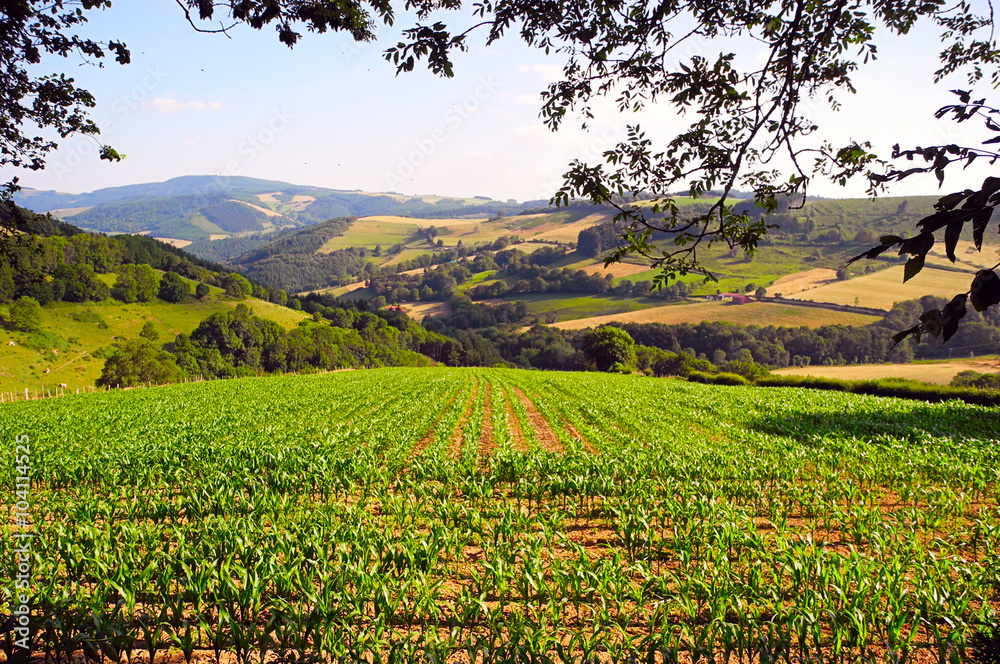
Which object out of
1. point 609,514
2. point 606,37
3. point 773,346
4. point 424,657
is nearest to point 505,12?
point 606,37

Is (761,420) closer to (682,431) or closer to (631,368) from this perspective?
(682,431)

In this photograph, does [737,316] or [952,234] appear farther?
[737,316]

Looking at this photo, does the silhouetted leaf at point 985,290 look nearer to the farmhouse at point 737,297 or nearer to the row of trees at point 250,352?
the row of trees at point 250,352

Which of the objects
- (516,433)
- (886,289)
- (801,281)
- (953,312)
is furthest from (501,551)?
(801,281)

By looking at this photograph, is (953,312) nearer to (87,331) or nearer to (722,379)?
(722,379)

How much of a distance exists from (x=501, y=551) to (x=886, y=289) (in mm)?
140385

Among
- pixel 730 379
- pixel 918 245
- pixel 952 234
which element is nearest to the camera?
pixel 952 234

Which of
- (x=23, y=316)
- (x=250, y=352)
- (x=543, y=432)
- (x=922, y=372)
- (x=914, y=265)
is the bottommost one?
(x=922, y=372)

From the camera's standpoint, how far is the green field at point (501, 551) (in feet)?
13.4

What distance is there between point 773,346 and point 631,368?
142 feet

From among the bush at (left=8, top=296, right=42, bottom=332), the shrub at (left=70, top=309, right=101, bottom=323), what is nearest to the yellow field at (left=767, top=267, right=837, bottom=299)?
the shrub at (left=70, top=309, right=101, bottom=323)

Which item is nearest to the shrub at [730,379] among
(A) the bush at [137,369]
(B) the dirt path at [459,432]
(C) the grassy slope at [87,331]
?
(B) the dirt path at [459,432]

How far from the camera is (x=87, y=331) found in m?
86.1

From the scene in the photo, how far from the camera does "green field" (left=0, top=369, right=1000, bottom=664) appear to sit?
4.10 m
